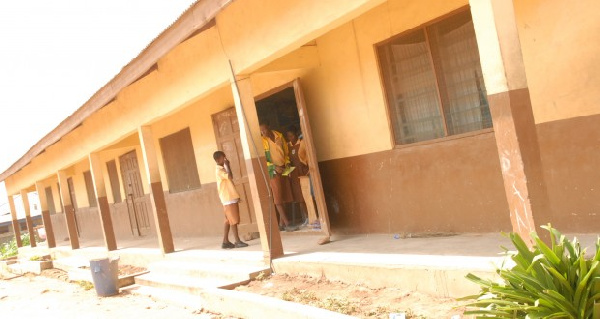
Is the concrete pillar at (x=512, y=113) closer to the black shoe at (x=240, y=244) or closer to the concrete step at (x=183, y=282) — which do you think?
the concrete step at (x=183, y=282)

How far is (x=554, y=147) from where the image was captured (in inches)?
241

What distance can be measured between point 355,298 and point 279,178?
14.3 feet

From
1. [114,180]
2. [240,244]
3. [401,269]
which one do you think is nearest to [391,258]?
[401,269]

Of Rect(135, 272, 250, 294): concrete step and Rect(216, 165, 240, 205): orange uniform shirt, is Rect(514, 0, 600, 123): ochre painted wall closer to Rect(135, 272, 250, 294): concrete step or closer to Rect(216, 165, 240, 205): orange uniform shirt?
Rect(135, 272, 250, 294): concrete step

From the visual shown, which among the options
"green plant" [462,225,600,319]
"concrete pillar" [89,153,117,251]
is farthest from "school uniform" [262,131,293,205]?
"green plant" [462,225,600,319]

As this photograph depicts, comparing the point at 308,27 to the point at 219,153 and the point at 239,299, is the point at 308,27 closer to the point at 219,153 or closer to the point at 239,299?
the point at 239,299

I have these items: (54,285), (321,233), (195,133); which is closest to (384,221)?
(321,233)

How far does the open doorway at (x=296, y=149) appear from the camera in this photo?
913 cm

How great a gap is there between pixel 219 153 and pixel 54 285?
22.0 ft

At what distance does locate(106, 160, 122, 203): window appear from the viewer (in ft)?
62.6

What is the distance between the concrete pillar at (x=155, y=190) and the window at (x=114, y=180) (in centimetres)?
713

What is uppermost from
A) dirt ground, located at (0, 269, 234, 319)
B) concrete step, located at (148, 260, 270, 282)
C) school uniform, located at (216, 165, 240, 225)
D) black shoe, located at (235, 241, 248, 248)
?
school uniform, located at (216, 165, 240, 225)

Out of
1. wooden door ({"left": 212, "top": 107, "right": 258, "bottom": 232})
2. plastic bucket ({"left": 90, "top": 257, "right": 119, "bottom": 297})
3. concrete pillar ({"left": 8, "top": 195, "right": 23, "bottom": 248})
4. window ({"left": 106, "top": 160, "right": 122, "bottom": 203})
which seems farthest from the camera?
concrete pillar ({"left": 8, "top": 195, "right": 23, "bottom": 248})

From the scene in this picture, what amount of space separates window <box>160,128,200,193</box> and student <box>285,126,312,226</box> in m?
2.97
